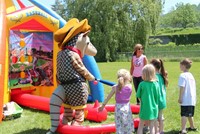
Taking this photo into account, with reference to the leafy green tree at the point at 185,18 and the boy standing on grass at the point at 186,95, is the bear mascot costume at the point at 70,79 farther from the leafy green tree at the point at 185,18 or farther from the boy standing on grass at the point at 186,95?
the leafy green tree at the point at 185,18

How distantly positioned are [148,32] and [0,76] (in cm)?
2713

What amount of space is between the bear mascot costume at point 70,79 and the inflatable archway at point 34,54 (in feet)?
6.66

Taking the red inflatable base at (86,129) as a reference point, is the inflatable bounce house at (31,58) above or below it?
above

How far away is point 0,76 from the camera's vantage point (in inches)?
247

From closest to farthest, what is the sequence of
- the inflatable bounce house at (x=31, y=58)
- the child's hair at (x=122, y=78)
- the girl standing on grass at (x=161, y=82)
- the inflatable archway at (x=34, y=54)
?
the child's hair at (x=122, y=78)
the girl standing on grass at (x=161, y=82)
the inflatable bounce house at (x=31, y=58)
the inflatable archway at (x=34, y=54)

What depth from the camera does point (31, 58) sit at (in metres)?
8.67

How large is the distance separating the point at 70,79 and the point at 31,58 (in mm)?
3310

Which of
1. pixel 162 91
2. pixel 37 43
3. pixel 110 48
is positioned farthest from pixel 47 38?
pixel 110 48

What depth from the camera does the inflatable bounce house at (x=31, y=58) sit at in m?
7.49

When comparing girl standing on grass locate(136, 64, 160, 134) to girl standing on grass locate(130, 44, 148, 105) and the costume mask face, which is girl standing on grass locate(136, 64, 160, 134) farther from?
girl standing on grass locate(130, 44, 148, 105)

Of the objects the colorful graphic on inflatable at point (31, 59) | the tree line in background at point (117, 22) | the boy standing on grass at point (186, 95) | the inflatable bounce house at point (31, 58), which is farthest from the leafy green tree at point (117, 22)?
the boy standing on grass at point (186, 95)

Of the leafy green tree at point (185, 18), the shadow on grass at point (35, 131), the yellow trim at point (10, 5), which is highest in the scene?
the leafy green tree at point (185, 18)

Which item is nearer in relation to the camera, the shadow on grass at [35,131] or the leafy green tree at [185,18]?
the shadow on grass at [35,131]

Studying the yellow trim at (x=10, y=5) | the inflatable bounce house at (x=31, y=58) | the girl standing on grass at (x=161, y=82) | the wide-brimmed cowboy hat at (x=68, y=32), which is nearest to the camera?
the girl standing on grass at (x=161, y=82)
